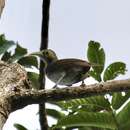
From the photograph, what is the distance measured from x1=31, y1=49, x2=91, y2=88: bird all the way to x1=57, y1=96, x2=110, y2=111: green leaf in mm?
338

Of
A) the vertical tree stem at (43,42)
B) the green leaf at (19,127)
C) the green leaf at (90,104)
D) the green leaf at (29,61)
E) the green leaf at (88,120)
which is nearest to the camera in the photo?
the vertical tree stem at (43,42)

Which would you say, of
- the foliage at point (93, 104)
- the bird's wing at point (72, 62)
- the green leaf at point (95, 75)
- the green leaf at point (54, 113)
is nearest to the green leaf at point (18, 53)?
the foliage at point (93, 104)

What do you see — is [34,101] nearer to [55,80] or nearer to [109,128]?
[55,80]

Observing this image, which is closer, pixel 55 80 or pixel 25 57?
pixel 55 80

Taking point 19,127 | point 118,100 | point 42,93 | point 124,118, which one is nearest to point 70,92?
point 42,93

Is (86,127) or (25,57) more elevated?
(25,57)

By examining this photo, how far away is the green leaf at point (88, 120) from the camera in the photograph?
9.36 ft

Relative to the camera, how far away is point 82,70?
9.22 ft

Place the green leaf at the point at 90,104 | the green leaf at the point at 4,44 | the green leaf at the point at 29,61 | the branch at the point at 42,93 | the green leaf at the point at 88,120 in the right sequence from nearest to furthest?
the branch at the point at 42,93
the green leaf at the point at 88,120
the green leaf at the point at 90,104
the green leaf at the point at 4,44
the green leaf at the point at 29,61

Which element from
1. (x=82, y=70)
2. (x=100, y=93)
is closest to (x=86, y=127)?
(x=82, y=70)

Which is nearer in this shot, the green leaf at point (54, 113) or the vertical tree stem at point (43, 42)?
the vertical tree stem at point (43, 42)

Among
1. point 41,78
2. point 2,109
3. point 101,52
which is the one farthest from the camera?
point 101,52

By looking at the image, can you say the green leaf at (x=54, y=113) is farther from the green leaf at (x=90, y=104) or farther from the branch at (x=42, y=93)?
the branch at (x=42, y=93)

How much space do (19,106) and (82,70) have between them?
514 mm
